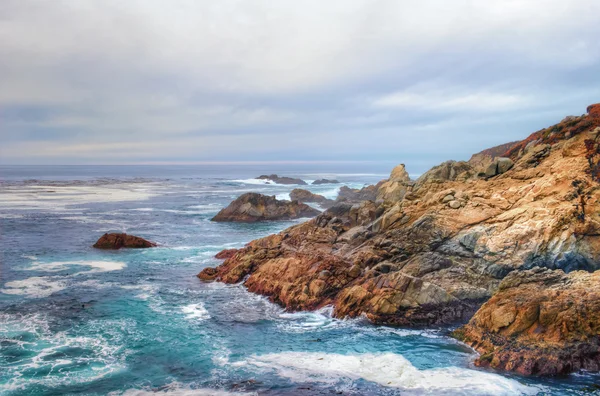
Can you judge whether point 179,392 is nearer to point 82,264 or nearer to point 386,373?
point 386,373

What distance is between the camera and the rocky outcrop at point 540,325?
1998cm

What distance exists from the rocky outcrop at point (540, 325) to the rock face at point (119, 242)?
3403 centimetres

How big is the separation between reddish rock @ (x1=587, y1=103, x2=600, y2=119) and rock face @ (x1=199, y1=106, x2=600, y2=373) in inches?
22.0

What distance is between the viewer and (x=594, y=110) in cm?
3331

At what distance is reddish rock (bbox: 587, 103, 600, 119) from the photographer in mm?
32397

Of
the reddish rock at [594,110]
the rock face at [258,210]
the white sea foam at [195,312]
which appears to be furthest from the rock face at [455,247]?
the rock face at [258,210]

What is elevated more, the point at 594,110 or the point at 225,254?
the point at 594,110

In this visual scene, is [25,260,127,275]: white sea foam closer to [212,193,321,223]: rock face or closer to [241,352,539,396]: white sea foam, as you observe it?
[241,352,539,396]: white sea foam

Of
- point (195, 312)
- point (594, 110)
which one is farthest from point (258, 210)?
point (594, 110)

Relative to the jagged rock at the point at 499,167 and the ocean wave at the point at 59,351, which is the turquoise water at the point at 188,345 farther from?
the jagged rock at the point at 499,167

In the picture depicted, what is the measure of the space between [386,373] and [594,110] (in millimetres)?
25880

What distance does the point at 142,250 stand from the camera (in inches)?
1810

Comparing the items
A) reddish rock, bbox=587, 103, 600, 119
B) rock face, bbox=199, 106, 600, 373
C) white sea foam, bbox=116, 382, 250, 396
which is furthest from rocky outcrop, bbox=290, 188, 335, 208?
white sea foam, bbox=116, 382, 250, 396

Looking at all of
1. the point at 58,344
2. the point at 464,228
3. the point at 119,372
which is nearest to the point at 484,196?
the point at 464,228
